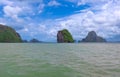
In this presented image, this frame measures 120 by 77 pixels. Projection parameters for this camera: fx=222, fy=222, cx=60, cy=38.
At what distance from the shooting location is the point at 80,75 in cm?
1546

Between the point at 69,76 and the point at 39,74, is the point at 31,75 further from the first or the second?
the point at 69,76

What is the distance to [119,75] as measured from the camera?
1584 centimetres

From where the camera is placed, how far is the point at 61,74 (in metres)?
15.6

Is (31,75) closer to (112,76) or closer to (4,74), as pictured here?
(4,74)

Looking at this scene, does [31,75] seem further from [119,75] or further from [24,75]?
[119,75]

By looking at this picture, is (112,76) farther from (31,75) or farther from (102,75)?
Result: (31,75)

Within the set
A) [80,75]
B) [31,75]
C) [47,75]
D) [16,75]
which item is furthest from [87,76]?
[16,75]

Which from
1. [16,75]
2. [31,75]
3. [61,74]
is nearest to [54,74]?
[61,74]

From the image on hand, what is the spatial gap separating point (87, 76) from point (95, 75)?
0.71 meters

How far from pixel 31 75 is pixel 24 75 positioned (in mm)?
470

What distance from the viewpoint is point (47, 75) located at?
49.6 ft

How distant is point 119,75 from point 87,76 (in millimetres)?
2448

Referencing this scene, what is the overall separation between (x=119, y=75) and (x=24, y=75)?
6.70m

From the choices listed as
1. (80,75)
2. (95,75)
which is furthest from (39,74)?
(95,75)
